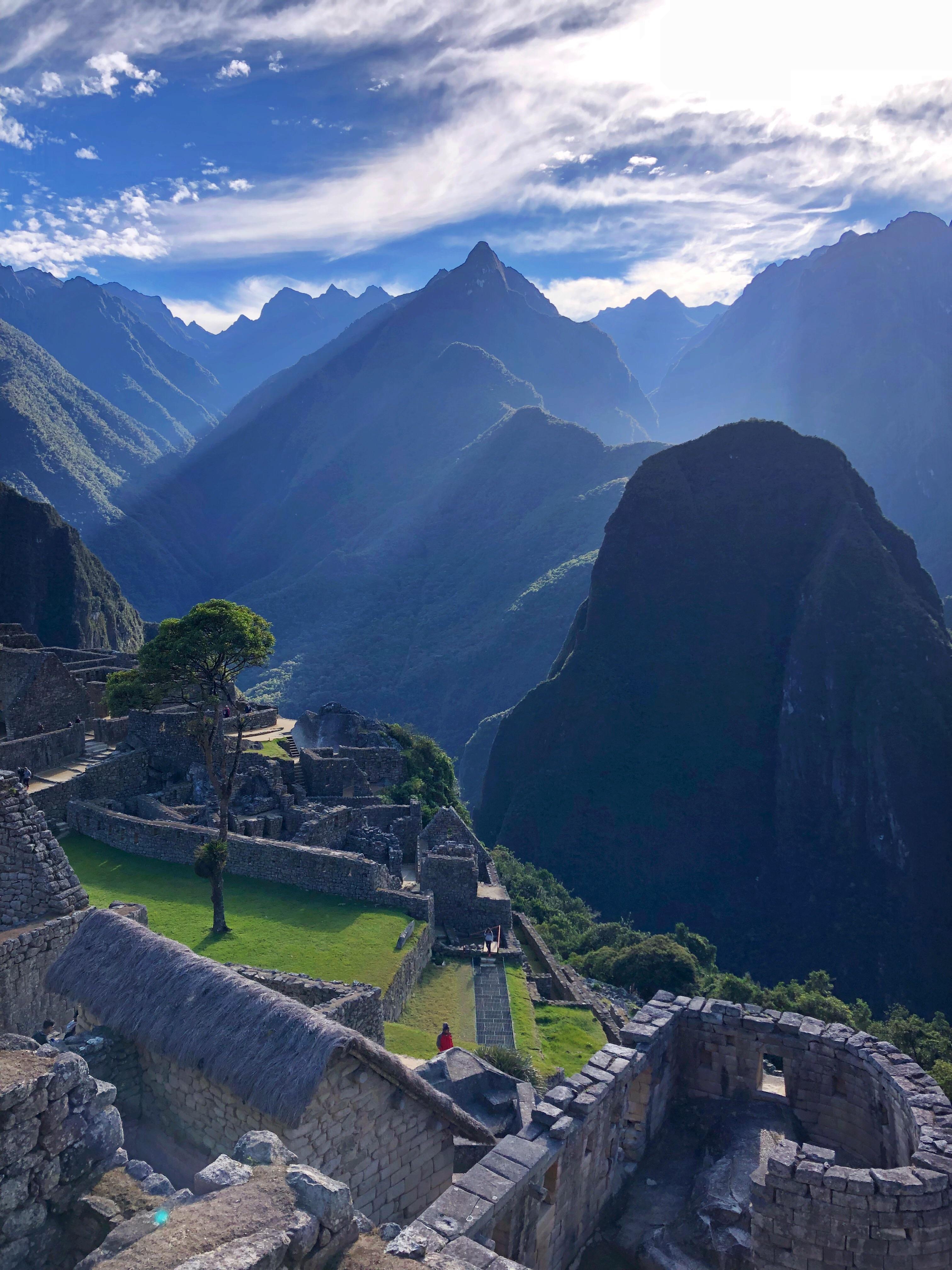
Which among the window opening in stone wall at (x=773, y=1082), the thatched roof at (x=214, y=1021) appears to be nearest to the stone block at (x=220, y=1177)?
the thatched roof at (x=214, y=1021)

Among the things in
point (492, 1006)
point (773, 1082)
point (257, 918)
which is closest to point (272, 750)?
point (257, 918)

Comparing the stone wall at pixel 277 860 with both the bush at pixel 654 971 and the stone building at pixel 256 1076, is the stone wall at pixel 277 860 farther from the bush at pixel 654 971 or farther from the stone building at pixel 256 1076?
the bush at pixel 654 971

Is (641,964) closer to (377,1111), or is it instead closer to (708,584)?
(377,1111)

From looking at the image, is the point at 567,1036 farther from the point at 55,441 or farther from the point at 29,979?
the point at 55,441

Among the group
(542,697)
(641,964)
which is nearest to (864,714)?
(542,697)

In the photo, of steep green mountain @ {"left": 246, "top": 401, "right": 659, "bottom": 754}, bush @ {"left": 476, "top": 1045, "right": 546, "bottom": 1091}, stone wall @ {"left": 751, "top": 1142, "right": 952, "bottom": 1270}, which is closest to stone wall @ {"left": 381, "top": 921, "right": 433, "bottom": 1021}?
bush @ {"left": 476, "top": 1045, "right": 546, "bottom": 1091}
